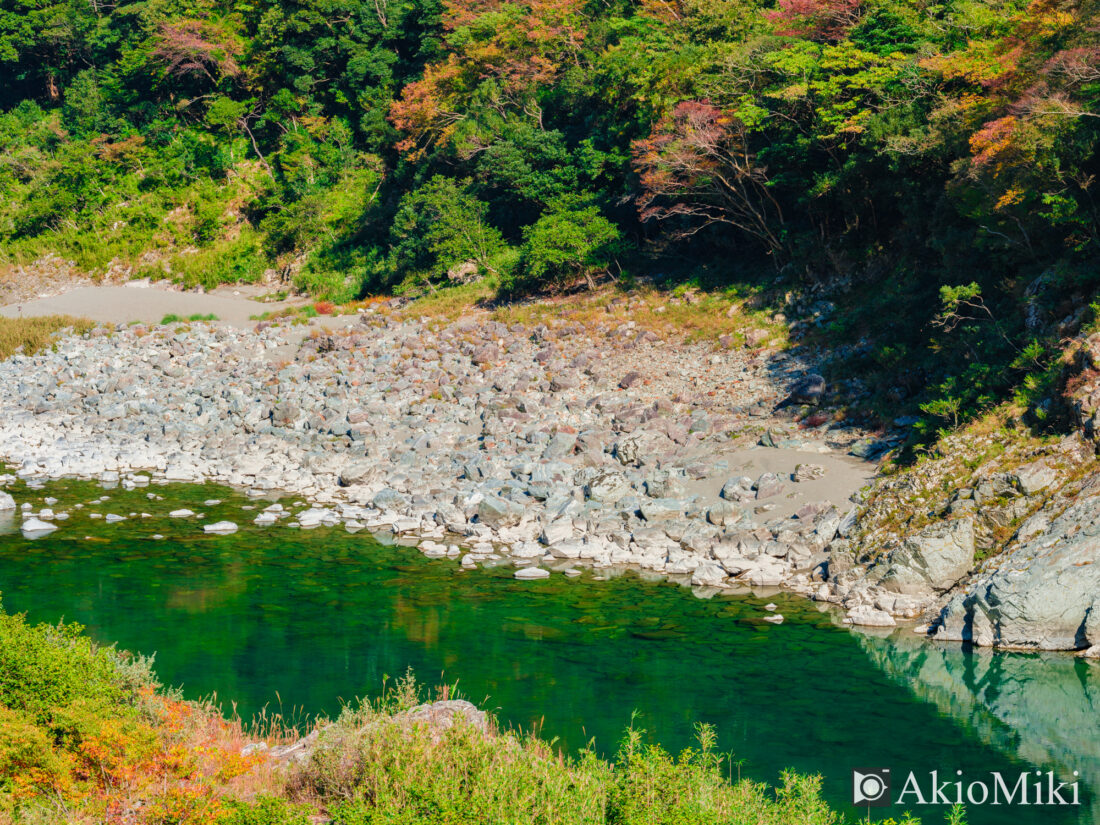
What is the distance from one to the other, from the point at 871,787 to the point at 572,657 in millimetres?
4209

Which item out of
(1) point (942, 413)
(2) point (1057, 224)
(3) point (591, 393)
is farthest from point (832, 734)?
(3) point (591, 393)

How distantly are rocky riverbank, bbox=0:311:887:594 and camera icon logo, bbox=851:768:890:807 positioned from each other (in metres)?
5.09

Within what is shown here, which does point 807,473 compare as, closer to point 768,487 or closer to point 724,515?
point 768,487

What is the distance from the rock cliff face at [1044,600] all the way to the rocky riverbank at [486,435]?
2601 millimetres

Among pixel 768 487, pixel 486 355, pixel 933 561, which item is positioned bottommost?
pixel 768 487

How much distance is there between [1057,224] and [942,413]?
4.31 metres

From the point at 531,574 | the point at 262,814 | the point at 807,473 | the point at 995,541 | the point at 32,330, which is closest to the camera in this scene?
the point at 262,814

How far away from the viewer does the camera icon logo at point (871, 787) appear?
8.80 m

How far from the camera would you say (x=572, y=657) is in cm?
1216

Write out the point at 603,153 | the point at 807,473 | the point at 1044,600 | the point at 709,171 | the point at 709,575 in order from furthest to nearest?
the point at 603,153 → the point at 709,171 → the point at 807,473 → the point at 709,575 → the point at 1044,600

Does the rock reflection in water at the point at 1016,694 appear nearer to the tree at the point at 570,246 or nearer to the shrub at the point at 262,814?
the shrub at the point at 262,814

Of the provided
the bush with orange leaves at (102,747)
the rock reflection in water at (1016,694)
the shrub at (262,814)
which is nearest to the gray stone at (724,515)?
the rock reflection in water at (1016,694)

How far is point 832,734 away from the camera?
10.1 meters

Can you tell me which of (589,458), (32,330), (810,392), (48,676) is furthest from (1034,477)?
(32,330)
